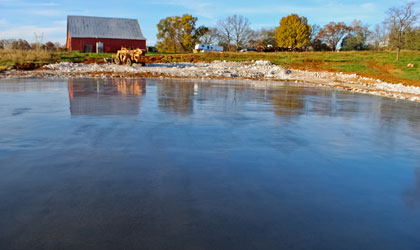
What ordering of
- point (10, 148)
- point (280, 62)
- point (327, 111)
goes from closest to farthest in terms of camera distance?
point (10, 148) → point (327, 111) → point (280, 62)

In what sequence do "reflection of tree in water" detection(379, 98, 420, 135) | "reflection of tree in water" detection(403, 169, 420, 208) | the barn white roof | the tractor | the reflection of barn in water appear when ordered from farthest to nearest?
1. the barn white roof
2. the tractor
3. the reflection of barn in water
4. "reflection of tree in water" detection(379, 98, 420, 135)
5. "reflection of tree in water" detection(403, 169, 420, 208)

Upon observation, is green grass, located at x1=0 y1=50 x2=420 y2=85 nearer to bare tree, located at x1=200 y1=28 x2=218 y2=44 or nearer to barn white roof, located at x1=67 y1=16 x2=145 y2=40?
barn white roof, located at x1=67 y1=16 x2=145 y2=40

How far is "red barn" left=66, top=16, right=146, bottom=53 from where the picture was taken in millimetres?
52031

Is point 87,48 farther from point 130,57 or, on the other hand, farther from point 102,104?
point 102,104

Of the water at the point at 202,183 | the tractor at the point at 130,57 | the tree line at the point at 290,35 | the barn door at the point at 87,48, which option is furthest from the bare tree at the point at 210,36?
the water at the point at 202,183

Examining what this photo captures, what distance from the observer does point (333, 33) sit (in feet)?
258

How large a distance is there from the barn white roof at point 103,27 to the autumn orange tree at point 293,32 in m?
33.2

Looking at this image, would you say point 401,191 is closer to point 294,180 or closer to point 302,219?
point 294,180

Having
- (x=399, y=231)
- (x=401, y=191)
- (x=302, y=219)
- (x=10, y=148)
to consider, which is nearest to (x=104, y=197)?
(x=302, y=219)

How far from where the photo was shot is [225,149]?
223 inches

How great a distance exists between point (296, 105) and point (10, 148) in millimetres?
8351

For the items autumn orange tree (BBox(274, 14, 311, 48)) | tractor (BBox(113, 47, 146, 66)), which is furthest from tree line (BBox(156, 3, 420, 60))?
tractor (BBox(113, 47, 146, 66))

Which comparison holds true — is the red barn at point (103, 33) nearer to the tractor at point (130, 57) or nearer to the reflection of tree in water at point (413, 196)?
the tractor at point (130, 57)

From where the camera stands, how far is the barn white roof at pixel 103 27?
173 ft
